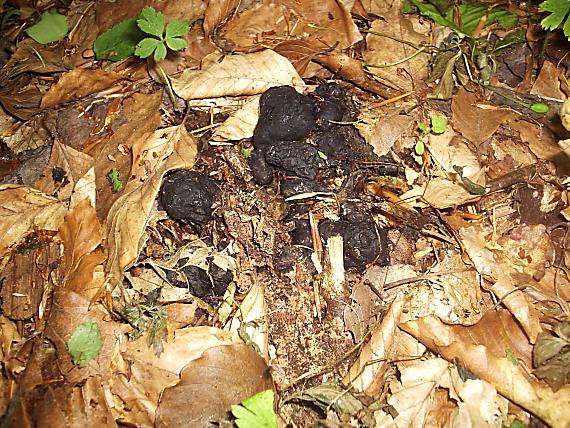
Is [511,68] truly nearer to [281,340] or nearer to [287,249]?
[287,249]

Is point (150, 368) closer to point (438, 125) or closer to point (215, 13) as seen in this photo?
point (438, 125)

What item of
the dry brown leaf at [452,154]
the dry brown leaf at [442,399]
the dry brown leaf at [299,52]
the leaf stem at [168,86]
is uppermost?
the dry brown leaf at [299,52]

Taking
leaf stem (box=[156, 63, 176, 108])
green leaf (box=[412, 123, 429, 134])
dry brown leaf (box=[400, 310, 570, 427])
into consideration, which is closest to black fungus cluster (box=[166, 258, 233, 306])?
dry brown leaf (box=[400, 310, 570, 427])

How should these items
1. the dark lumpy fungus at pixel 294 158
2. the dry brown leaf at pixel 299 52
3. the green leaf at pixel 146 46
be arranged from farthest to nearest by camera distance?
the dry brown leaf at pixel 299 52, the green leaf at pixel 146 46, the dark lumpy fungus at pixel 294 158

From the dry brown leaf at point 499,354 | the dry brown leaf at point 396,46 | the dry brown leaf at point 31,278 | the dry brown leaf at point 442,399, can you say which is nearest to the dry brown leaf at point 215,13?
the dry brown leaf at point 396,46

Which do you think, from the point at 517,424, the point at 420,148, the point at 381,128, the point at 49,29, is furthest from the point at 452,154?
the point at 49,29

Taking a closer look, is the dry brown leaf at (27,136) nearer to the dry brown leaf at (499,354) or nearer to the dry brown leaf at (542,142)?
the dry brown leaf at (499,354)
